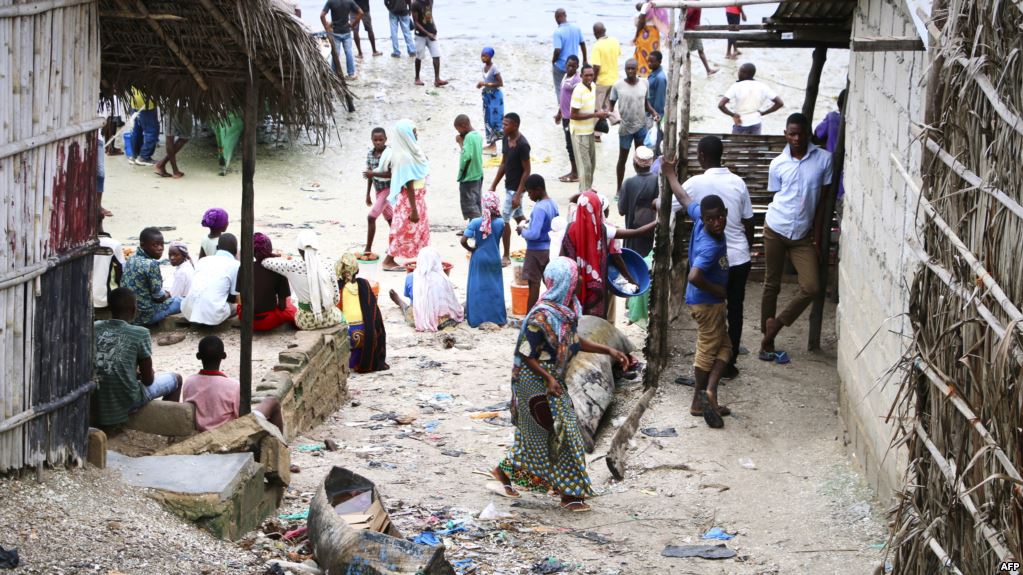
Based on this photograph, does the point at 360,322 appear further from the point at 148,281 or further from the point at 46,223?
the point at 46,223

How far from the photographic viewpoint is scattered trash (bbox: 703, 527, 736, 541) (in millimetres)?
6195

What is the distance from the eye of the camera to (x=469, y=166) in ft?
44.5

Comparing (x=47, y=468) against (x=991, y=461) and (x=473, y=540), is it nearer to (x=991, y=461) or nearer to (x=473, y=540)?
(x=473, y=540)

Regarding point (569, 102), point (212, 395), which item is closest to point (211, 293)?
point (212, 395)

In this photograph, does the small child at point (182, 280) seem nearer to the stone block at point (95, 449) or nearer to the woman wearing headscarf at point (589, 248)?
the woman wearing headscarf at point (589, 248)

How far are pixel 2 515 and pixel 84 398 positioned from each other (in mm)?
883

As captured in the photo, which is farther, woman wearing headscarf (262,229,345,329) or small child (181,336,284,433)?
woman wearing headscarf (262,229,345,329)

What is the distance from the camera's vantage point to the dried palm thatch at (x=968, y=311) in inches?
122

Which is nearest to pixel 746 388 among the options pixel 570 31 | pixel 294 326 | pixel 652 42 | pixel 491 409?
pixel 491 409

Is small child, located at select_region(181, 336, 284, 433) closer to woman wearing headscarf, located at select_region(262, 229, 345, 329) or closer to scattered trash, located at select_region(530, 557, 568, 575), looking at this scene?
woman wearing headscarf, located at select_region(262, 229, 345, 329)

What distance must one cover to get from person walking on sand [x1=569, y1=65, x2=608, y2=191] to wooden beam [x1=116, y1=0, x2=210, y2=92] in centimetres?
913

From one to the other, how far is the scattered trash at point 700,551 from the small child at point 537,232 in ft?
15.3

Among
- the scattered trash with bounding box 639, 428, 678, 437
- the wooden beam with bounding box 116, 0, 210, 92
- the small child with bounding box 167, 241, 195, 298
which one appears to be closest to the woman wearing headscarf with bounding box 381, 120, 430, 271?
the small child with bounding box 167, 241, 195, 298

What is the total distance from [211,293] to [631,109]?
788 cm
